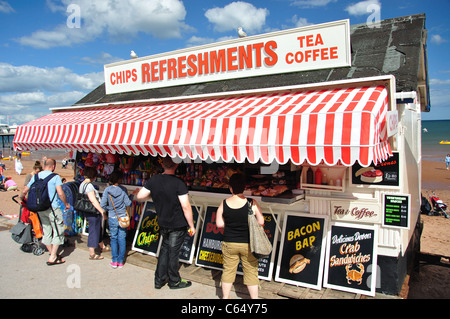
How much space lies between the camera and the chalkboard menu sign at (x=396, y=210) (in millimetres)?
4449

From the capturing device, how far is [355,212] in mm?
4723

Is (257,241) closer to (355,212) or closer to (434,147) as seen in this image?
(355,212)

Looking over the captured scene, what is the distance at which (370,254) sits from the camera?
4.51 m

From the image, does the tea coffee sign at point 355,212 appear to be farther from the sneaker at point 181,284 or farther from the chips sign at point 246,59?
the sneaker at point 181,284

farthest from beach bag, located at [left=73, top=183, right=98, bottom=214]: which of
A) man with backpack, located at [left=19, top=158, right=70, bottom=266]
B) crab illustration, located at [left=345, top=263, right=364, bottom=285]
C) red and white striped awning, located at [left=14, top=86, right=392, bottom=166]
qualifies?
crab illustration, located at [left=345, top=263, right=364, bottom=285]

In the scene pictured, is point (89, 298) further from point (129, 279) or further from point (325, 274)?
point (325, 274)

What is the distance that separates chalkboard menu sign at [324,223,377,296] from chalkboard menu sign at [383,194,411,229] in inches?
9.9

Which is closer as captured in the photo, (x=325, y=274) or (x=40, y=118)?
(x=325, y=274)

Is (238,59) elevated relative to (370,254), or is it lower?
elevated

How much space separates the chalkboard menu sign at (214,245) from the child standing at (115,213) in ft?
4.47

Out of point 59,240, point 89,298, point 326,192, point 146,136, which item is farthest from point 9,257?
point 326,192

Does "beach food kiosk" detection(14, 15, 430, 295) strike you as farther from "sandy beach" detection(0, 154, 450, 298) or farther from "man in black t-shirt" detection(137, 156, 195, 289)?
"sandy beach" detection(0, 154, 450, 298)

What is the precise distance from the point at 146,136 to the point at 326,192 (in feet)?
9.88
